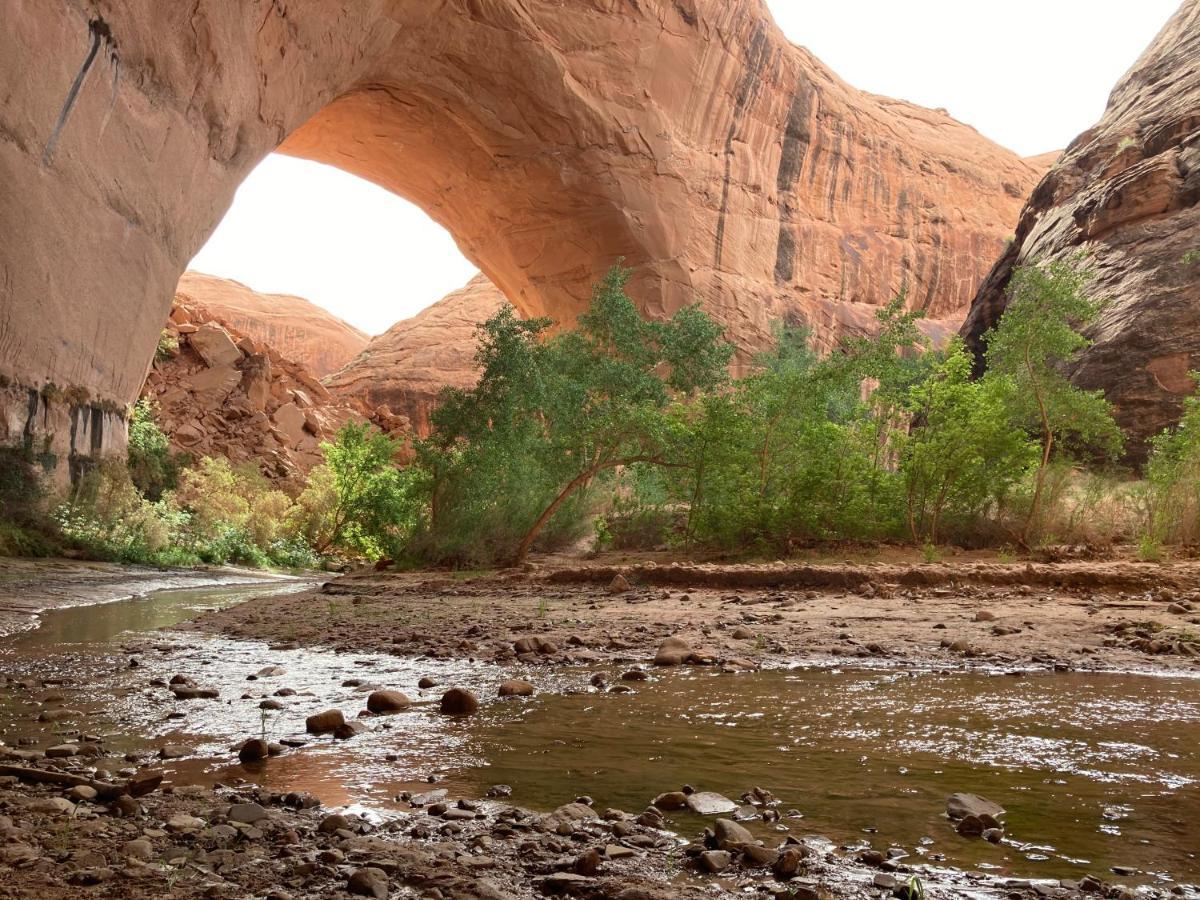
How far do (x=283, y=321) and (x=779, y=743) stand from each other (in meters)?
58.3

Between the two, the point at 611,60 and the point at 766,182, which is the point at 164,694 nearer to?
the point at 611,60

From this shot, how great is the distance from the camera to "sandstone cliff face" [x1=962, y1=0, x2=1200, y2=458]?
18062 mm

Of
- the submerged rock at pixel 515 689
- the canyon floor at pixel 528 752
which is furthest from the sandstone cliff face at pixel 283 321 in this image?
the submerged rock at pixel 515 689

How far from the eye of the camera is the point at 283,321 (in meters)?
56.8

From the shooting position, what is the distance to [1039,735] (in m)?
3.38

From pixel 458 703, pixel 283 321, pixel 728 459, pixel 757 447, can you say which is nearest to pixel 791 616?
pixel 458 703

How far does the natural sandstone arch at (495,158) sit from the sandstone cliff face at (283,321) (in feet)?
97.4

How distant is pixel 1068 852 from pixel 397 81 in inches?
934

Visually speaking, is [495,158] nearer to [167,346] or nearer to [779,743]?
[167,346]

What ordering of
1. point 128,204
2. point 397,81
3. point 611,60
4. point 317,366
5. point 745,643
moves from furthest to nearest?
point 317,366 < point 611,60 < point 397,81 < point 128,204 < point 745,643

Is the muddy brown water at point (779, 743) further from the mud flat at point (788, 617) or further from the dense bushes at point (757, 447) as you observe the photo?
the dense bushes at point (757, 447)

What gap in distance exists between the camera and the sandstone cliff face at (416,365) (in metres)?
40.9

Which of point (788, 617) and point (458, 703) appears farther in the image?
point (788, 617)


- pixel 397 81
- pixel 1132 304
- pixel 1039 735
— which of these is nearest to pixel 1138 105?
pixel 1132 304
